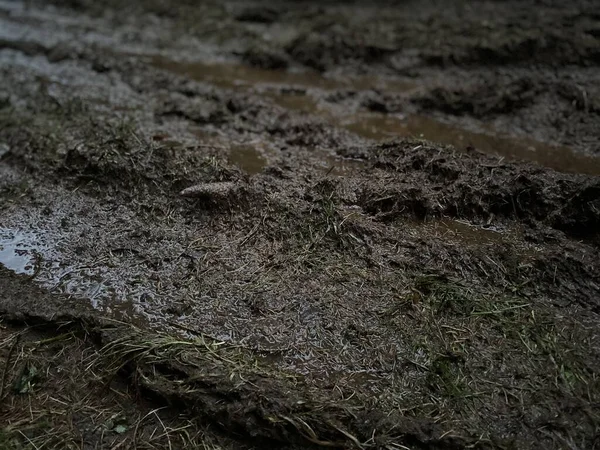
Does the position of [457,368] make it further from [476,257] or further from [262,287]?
[262,287]

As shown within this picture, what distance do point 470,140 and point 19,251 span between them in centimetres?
421

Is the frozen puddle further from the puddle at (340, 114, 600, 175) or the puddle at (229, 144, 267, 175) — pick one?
the puddle at (340, 114, 600, 175)

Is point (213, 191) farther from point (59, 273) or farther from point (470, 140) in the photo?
point (470, 140)

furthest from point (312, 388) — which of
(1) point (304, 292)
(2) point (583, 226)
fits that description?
(2) point (583, 226)

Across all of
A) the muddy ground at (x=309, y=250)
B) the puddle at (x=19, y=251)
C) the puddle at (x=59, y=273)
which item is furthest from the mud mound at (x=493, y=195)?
the puddle at (x=19, y=251)

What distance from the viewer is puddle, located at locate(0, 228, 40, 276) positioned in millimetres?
3702

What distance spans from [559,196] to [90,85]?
5289 millimetres

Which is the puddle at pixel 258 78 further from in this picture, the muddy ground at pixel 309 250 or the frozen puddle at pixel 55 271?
the frozen puddle at pixel 55 271

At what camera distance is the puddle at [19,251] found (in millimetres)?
3702

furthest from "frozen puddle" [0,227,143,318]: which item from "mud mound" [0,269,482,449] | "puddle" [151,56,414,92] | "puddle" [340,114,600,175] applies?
"puddle" [151,56,414,92]

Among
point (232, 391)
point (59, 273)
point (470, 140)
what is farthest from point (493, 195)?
point (59, 273)

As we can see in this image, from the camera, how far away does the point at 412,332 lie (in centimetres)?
318

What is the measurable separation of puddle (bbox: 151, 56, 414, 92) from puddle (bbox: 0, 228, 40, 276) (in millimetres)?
3159

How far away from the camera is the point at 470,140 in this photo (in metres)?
5.14
